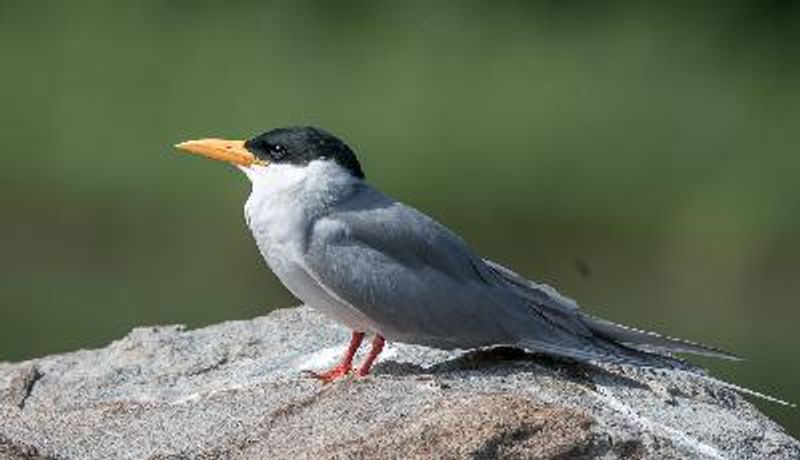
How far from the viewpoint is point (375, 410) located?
708 centimetres

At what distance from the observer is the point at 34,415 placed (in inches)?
295

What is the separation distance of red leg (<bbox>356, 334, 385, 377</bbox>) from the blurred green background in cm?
625

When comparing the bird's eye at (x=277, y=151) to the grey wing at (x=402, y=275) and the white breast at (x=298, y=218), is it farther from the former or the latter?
the grey wing at (x=402, y=275)

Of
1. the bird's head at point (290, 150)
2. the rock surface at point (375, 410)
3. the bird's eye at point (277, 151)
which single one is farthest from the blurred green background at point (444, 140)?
the bird's eye at point (277, 151)

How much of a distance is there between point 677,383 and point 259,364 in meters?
1.17

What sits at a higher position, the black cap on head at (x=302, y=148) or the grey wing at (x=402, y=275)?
the black cap on head at (x=302, y=148)

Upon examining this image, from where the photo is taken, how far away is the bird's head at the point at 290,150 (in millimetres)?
7648

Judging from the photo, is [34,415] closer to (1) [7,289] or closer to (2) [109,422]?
(2) [109,422]

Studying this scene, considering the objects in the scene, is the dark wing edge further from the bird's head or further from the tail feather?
the bird's head

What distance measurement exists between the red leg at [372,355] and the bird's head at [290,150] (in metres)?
0.44

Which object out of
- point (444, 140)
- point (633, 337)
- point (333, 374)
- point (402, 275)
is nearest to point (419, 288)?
point (402, 275)

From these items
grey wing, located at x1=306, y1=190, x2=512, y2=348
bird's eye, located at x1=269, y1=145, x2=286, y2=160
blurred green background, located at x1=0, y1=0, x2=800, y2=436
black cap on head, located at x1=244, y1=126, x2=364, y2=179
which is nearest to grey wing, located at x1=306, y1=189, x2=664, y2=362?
grey wing, located at x1=306, y1=190, x2=512, y2=348

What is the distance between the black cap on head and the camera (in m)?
7.65

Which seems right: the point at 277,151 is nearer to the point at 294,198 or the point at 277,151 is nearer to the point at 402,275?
the point at 294,198
